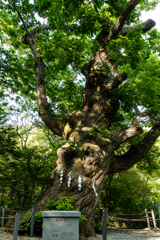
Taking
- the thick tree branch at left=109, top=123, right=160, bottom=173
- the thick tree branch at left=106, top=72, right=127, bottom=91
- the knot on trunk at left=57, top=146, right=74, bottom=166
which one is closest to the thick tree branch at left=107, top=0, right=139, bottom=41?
the thick tree branch at left=106, top=72, right=127, bottom=91

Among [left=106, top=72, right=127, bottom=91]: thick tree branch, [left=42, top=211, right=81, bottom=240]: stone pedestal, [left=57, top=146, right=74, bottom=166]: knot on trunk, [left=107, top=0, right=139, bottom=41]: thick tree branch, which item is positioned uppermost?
[left=107, top=0, right=139, bottom=41]: thick tree branch

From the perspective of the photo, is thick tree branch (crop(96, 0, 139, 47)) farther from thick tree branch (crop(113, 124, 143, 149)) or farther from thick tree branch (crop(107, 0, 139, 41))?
thick tree branch (crop(113, 124, 143, 149))

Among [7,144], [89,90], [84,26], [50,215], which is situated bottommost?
[50,215]

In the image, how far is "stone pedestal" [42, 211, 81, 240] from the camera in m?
3.95

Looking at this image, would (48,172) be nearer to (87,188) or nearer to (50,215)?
(87,188)

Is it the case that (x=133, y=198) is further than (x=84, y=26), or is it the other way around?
(x=133, y=198)

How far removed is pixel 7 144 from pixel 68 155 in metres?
4.03

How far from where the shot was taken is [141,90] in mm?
7746

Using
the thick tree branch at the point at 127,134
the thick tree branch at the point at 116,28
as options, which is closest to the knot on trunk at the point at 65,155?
the thick tree branch at the point at 127,134

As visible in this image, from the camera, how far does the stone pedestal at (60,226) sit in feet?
13.0

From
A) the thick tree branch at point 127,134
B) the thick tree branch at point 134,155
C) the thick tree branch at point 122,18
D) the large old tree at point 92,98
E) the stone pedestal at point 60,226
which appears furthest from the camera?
the thick tree branch at point 134,155

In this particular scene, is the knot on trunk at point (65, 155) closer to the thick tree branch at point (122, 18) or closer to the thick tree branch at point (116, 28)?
the thick tree branch at point (116, 28)

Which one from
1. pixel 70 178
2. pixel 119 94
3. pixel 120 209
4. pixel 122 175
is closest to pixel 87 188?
pixel 70 178

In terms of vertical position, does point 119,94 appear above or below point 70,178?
above
